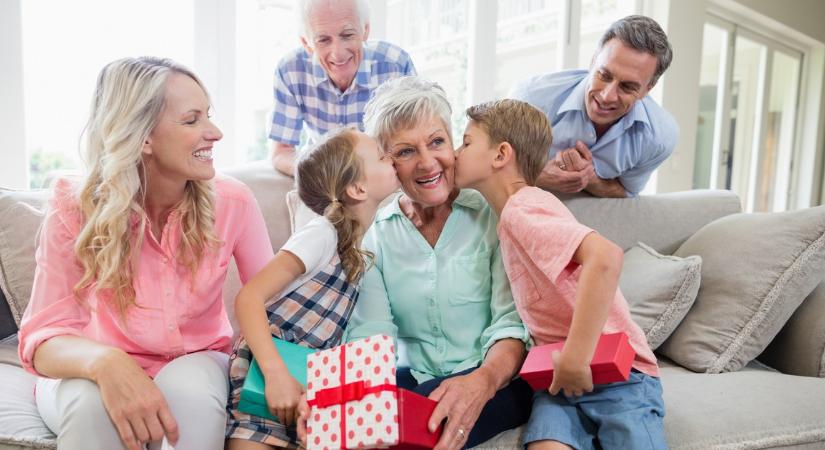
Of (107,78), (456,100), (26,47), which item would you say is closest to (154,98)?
(107,78)

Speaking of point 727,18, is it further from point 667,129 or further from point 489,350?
point 489,350

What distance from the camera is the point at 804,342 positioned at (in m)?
1.66

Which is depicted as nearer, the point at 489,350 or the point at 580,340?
the point at 580,340

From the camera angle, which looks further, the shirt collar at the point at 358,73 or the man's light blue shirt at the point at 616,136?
the shirt collar at the point at 358,73

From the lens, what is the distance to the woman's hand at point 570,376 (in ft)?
3.74

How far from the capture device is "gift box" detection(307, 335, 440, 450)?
100 cm

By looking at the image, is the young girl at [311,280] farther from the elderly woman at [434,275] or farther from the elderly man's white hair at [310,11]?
the elderly man's white hair at [310,11]

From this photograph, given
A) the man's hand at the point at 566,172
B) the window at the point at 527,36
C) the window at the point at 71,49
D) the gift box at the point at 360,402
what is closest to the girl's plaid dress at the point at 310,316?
the gift box at the point at 360,402

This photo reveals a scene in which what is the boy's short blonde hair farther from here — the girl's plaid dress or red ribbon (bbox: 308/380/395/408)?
red ribbon (bbox: 308/380/395/408)

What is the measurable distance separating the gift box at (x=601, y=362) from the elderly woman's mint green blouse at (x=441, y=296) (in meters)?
0.16

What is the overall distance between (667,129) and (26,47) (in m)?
2.35

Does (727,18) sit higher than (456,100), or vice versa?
(727,18)

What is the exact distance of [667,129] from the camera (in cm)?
210

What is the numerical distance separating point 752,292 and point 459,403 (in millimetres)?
956
